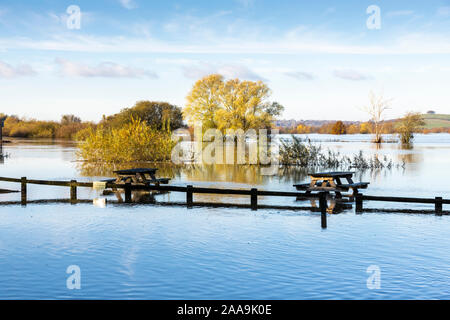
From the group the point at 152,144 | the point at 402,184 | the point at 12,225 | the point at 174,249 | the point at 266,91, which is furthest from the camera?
the point at 266,91

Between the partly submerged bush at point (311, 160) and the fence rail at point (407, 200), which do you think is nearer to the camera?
the fence rail at point (407, 200)

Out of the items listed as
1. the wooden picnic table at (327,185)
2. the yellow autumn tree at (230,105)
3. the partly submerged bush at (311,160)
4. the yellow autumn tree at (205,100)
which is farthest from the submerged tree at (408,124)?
the wooden picnic table at (327,185)

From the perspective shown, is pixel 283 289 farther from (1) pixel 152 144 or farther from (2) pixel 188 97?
(2) pixel 188 97

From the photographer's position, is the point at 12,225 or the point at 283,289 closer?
the point at 283,289

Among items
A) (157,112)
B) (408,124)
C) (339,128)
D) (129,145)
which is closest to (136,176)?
(129,145)

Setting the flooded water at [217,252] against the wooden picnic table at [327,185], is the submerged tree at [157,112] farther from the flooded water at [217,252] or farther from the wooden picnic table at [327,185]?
the flooded water at [217,252]

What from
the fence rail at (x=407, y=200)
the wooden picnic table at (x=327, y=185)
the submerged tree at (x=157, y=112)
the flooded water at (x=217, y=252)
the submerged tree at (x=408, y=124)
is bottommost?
the flooded water at (x=217, y=252)

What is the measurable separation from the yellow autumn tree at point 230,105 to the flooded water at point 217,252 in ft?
175

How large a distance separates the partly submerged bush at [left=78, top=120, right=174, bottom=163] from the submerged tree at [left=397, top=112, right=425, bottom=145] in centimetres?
5035

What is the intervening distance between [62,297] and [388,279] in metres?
5.74

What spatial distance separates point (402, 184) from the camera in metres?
27.3

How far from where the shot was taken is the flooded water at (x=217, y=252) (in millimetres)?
9172
